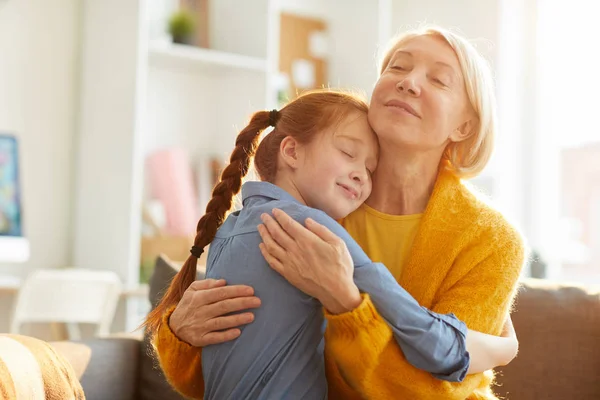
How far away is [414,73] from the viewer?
1.51m

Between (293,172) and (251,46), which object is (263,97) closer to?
(251,46)

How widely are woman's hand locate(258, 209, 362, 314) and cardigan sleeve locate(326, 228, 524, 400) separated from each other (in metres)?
0.03

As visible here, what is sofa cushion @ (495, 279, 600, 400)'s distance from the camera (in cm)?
178

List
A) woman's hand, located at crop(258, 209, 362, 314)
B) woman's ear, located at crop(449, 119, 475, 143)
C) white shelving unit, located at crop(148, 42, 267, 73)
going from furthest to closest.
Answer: white shelving unit, located at crop(148, 42, 267, 73) → woman's ear, located at crop(449, 119, 475, 143) → woman's hand, located at crop(258, 209, 362, 314)

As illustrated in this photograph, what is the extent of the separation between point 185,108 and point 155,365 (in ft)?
6.38

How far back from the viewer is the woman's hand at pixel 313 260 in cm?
124

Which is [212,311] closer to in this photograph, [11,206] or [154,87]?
[11,206]

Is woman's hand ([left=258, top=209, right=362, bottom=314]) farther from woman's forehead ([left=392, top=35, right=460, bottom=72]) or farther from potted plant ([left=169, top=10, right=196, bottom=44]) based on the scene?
potted plant ([left=169, top=10, right=196, bottom=44])

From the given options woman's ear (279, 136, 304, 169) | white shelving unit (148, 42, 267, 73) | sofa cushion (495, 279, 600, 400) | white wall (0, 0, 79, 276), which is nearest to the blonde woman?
woman's ear (279, 136, 304, 169)

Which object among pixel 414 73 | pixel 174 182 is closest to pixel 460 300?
pixel 414 73

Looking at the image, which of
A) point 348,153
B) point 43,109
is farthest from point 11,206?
point 348,153

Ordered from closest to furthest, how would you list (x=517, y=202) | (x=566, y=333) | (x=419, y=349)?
1. (x=419, y=349)
2. (x=566, y=333)
3. (x=517, y=202)

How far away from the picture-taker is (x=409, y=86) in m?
1.48

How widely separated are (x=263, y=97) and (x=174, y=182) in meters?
0.57
